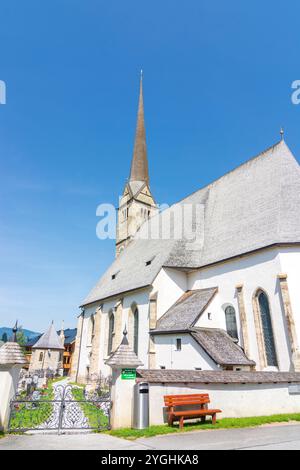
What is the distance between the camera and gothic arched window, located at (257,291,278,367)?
50.7 ft

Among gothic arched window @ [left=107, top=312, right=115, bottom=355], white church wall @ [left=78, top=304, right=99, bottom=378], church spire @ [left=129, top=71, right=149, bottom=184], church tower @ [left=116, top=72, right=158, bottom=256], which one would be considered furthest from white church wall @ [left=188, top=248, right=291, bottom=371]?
church spire @ [left=129, top=71, right=149, bottom=184]

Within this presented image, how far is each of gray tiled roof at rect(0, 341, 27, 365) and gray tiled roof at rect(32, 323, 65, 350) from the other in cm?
3370

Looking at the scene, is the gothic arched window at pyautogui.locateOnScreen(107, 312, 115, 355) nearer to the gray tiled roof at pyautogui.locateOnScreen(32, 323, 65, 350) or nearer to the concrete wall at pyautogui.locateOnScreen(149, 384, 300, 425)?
the concrete wall at pyautogui.locateOnScreen(149, 384, 300, 425)

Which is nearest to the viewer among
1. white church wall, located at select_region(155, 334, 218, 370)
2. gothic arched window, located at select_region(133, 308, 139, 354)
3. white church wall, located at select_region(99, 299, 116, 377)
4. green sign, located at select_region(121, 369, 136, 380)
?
green sign, located at select_region(121, 369, 136, 380)

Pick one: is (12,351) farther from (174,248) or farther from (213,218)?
(213,218)

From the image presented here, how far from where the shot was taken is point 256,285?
17.1m

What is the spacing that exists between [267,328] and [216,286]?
4475 millimetres

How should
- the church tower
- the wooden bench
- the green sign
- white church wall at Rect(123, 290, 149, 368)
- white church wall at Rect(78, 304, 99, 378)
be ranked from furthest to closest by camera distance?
the church tower → white church wall at Rect(78, 304, 99, 378) → white church wall at Rect(123, 290, 149, 368) → the green sign → the wooden bench

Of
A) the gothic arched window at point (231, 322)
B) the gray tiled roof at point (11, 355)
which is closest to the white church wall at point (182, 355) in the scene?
the gothic arched window at point (231, 322)

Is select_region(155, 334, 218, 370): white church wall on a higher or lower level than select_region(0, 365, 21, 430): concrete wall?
higher

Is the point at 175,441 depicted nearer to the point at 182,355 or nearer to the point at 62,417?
→ the point at 62,417

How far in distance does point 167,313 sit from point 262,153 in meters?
14.1

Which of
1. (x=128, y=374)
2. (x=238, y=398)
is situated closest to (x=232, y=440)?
(x=128, y=374)
